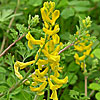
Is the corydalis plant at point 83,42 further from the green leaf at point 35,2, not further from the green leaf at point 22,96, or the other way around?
the green leaf at point 35,2

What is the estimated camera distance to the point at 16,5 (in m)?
2.50

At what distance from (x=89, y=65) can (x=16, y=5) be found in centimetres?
114

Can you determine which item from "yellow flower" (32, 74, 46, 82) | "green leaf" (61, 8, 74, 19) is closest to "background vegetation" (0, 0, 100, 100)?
"green leaf" (61, 8, 74, 19)

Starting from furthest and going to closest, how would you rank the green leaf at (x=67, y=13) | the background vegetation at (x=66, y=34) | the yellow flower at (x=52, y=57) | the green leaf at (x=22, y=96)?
1. the green leaf at (x=67, y=13)
2. the background vegetation at (x=66, y=34)
3. the green leaf at (x=22, y=96)
4. the yellow flower at (x=52, y=57)

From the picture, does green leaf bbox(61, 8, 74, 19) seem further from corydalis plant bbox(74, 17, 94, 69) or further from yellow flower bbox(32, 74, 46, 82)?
yellow flower bbox(32, 74, 46, 82)

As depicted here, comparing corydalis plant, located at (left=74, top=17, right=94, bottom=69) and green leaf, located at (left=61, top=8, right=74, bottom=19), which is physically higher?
green leaf, located at (left=61, top=8, right=74, bottom=19)

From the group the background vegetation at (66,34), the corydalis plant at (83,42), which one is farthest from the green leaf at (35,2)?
the corydalis plant at (83,42)

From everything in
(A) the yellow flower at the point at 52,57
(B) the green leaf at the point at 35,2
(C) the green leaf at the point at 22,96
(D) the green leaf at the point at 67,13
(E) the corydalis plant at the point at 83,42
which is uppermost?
(B) the green leaf at the point at 35,2

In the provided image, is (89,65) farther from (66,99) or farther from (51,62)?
(51,62)

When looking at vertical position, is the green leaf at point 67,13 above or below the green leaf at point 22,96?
above

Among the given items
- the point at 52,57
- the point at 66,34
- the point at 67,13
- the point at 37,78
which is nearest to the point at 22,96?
the point at 37,78

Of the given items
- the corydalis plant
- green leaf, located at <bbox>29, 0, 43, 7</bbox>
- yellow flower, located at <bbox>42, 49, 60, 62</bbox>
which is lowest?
yellow flower, located at <bbox>42, 49, 60, 62</bbox>

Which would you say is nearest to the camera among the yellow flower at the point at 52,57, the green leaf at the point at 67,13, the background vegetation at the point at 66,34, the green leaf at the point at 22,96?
the yellow flower at the point at 52,57

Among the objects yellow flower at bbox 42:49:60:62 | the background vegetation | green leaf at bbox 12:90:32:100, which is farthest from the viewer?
the background vegetation
